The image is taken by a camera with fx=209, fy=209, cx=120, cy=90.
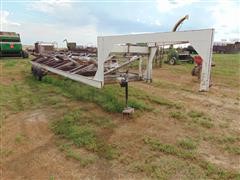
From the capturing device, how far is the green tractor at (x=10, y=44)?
14060 mm

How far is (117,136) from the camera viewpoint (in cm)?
363

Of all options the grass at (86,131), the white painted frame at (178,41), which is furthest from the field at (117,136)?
Result: the white painted frame at (178,41)

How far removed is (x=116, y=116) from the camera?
4523mm

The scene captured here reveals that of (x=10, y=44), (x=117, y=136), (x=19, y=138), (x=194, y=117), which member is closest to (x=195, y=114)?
(x=194, y=117)

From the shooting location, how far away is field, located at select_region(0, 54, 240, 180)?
108 inches

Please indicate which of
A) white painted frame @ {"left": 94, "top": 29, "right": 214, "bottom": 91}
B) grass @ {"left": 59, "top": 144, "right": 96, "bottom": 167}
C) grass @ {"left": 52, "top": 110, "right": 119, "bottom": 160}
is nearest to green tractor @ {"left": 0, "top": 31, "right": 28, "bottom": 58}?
grass @ {"left": 52, "top": 110, "right": 119, "bottom": 160}

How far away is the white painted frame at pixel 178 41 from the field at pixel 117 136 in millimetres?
1086

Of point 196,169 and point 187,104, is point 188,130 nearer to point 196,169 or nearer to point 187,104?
point 196,169

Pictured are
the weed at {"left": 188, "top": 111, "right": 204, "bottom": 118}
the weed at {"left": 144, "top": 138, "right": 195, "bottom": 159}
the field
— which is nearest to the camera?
the field

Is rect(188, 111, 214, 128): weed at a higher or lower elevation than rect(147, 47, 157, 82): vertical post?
lower

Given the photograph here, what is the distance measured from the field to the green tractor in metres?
9.57

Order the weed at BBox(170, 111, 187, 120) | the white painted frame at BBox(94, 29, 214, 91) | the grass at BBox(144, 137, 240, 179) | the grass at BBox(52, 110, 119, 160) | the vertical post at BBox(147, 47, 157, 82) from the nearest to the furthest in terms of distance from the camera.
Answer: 1. the white painted frame at BBox(94, 29, 214, 91)
2. the grass at BBox(144, 137, 240, 179)
3. the grass at BBox(52, 110, 119, 160)
4. the vertical post at BBox(147, 47, 157, 82)
5. the weed at BBox(170, 111, 187, 120)

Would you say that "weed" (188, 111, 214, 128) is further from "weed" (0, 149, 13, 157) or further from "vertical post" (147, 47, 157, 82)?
"weed" (0, 149, 13, 157)

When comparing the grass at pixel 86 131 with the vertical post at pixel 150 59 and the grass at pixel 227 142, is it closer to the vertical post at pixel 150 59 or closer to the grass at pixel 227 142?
the vertical post at pixel 150 59
